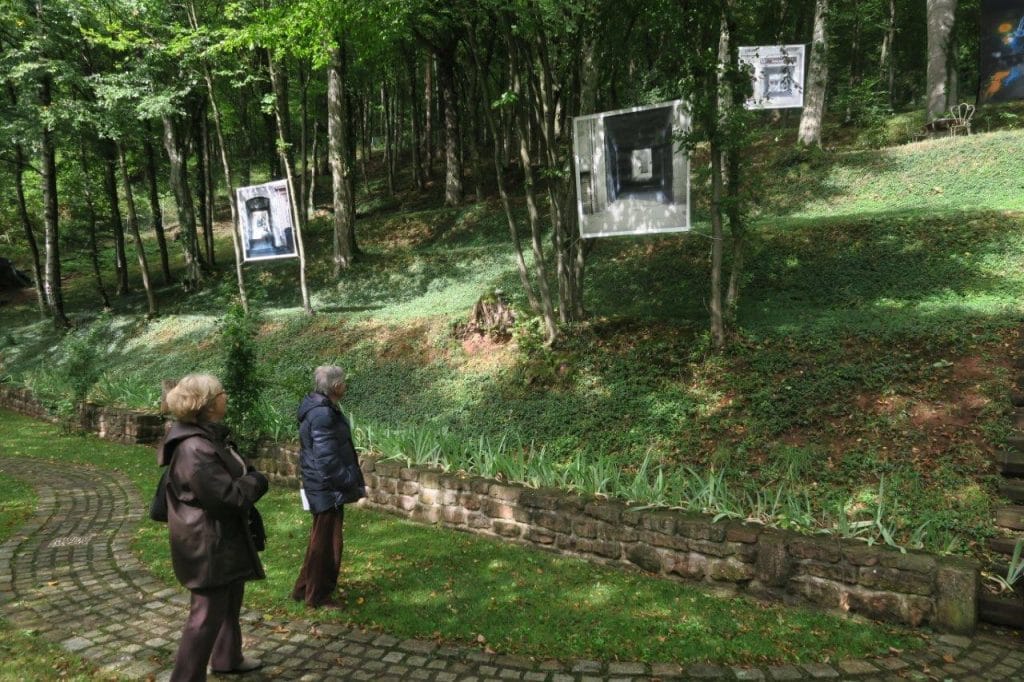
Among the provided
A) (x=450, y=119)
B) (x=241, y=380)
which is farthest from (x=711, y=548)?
(x=450, y=119)

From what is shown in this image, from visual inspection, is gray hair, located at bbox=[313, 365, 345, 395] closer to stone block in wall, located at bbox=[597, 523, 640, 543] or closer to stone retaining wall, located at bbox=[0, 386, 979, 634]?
stone retaining wall, located at bbox=[0, 386, 979, 634]

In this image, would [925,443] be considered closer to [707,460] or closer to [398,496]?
[707,460]

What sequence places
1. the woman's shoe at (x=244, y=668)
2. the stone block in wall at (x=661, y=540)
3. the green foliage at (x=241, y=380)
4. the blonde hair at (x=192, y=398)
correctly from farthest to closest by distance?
the green foliage at (x=241, y=380)
the stone block in wall at (x=661, y=540)
the woman's shoe at (x=244, y=668)
the blonde hair at (x=192, y=398)

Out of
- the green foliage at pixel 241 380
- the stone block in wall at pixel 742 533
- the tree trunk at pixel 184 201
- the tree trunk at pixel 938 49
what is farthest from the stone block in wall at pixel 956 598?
the tree trunk at pixel 184 201

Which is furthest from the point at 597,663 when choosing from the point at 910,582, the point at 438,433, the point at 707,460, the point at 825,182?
the point at 825,182

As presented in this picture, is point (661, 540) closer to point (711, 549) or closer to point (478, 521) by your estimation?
point (711, 549)

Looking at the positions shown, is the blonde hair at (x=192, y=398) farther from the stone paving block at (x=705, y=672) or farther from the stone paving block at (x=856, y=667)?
the stone paving block at (x=856, y=667)

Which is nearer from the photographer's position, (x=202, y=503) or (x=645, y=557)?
(x=202, y=503)

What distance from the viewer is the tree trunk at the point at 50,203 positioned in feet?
53.7

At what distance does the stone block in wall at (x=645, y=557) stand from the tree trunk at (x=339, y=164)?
43.5 feet

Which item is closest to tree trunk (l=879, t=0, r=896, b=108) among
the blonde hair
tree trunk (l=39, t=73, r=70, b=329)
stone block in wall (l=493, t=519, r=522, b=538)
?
stone block in wall (l=493, t=519, r=522, b=538)

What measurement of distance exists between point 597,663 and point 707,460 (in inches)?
123

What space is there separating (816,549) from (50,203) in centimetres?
2029

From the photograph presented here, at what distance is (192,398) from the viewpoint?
3.01 m
